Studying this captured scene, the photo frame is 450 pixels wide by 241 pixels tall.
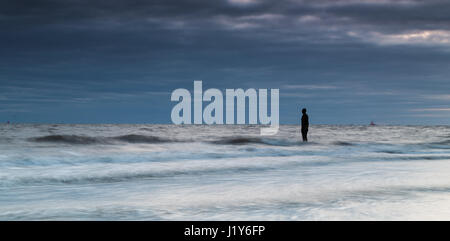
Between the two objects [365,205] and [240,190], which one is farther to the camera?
[240,190]

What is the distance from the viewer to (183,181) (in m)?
6.98

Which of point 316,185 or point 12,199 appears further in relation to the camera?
point 316,185

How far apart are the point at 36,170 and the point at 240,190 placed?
16.8ft

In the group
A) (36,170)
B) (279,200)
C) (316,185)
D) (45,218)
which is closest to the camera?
(45,218)
